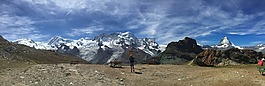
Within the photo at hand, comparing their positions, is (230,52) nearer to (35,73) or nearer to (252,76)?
(252,76)

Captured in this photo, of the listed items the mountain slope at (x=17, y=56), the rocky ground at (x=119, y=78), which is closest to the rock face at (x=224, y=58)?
the rocky ground at (x=119, y=78)

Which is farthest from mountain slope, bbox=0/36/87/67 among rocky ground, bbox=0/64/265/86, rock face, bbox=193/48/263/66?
rock face, bbox=193/48/263/66

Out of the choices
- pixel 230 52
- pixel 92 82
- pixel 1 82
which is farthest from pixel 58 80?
pixel 230 52

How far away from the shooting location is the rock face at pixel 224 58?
63.6 m

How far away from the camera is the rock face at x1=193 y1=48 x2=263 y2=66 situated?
63644 millimetres

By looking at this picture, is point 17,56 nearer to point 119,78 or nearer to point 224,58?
point 119,78

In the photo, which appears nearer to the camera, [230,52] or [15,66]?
[15,66]

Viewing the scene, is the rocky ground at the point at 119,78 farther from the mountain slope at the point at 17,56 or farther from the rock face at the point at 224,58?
the rock face at the point at 224,58

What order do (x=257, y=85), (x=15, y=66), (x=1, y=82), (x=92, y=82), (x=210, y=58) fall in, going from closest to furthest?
1. (x=257, y=85)
2. (x=1, y=82)
3. (x=92, y=82)
4. (x=15, y=66)
5. (x=210, y=58)

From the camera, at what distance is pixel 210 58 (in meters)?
64.1

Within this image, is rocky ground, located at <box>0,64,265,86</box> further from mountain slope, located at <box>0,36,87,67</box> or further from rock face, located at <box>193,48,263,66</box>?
rock face, located at <box>193,48,263,66</box>

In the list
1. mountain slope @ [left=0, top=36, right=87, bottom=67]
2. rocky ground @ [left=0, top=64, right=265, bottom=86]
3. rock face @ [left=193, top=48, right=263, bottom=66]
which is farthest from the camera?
rock face @ [left=193, top=48, right=263, bottom=66]

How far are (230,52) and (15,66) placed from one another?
48.3m

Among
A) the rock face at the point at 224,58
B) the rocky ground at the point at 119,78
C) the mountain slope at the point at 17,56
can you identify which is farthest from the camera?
the rock face at the point at 224,58
